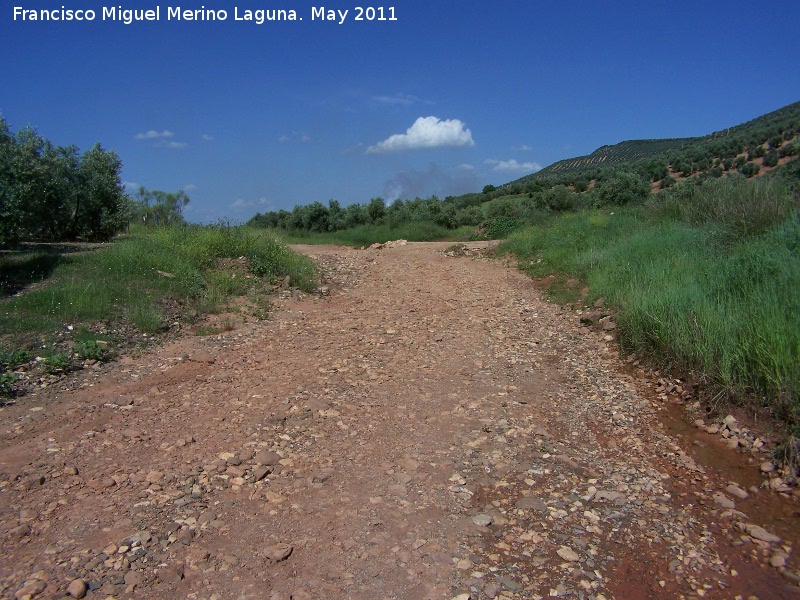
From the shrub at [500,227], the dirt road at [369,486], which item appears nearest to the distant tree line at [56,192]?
the dirt road at [369,486]

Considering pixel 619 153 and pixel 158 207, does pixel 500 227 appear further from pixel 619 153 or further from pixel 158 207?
pixel 619 153

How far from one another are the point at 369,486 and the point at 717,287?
4.57 m

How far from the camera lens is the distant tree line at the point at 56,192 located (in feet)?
32.6

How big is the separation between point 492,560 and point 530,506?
0.60m

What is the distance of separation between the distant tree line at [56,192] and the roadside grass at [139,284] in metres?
0.96

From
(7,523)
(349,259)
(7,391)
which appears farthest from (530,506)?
(349,259)

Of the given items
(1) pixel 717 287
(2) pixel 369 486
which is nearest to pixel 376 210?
(1) pixel 717 287

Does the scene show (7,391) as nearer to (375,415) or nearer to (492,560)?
(375,415)

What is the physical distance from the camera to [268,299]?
9289 mm

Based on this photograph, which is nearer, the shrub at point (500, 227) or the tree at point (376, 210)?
the shrub at point (500, 227)

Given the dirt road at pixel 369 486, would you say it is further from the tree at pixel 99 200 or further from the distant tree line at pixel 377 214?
the distant tree line at pixel 377 214

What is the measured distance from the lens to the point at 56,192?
12.2 m

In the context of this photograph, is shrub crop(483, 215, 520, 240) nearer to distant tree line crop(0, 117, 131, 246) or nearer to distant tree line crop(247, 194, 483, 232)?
distant tree line crop(247, 194, 483, 232)

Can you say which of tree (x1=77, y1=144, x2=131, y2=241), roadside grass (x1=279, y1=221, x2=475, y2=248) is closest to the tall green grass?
tree (x1=77, y1=144, x2=131, y2=241)
